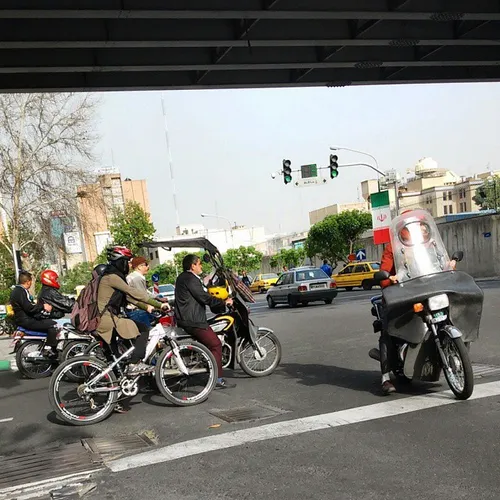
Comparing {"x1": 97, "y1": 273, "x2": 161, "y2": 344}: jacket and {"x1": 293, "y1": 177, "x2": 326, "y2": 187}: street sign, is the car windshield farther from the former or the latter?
{"x1": 97, "y1": 273, "x2": 161, "y2": 344}: jacket

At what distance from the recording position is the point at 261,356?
848 cm

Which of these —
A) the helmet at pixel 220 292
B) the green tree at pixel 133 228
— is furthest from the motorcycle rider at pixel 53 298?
the green tree at pixel 133 228

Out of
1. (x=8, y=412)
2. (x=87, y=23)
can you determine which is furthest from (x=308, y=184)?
(x=8, y=412)

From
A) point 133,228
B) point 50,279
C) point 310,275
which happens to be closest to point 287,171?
point 310,275

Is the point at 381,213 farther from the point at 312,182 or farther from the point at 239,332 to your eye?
the point at 239,332

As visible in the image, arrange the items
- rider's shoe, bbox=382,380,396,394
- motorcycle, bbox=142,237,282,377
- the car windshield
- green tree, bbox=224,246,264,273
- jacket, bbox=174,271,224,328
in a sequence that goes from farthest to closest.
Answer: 1. green tree, bbox=224,246,264,273
2. the car windshield
3. motorcycle, bbox=142,237,282,377
4. jacket, bbox=174,271,224,328
5. rider's shoe, bbox=382,380,396,394

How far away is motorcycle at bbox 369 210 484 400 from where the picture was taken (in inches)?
236

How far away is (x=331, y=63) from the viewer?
48.8 feet

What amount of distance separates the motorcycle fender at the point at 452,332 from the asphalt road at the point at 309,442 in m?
0.67

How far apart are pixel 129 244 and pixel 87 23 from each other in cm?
4278

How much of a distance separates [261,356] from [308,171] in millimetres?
25079

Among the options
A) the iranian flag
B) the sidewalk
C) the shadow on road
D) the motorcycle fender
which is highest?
the iranian flag

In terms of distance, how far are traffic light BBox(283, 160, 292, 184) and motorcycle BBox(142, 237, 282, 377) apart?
22.2 m

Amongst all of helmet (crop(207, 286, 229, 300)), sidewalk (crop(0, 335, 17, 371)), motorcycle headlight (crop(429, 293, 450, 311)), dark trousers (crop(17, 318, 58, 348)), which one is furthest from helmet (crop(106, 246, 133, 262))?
sidewalk (crop(0, 335, 17, 371))
